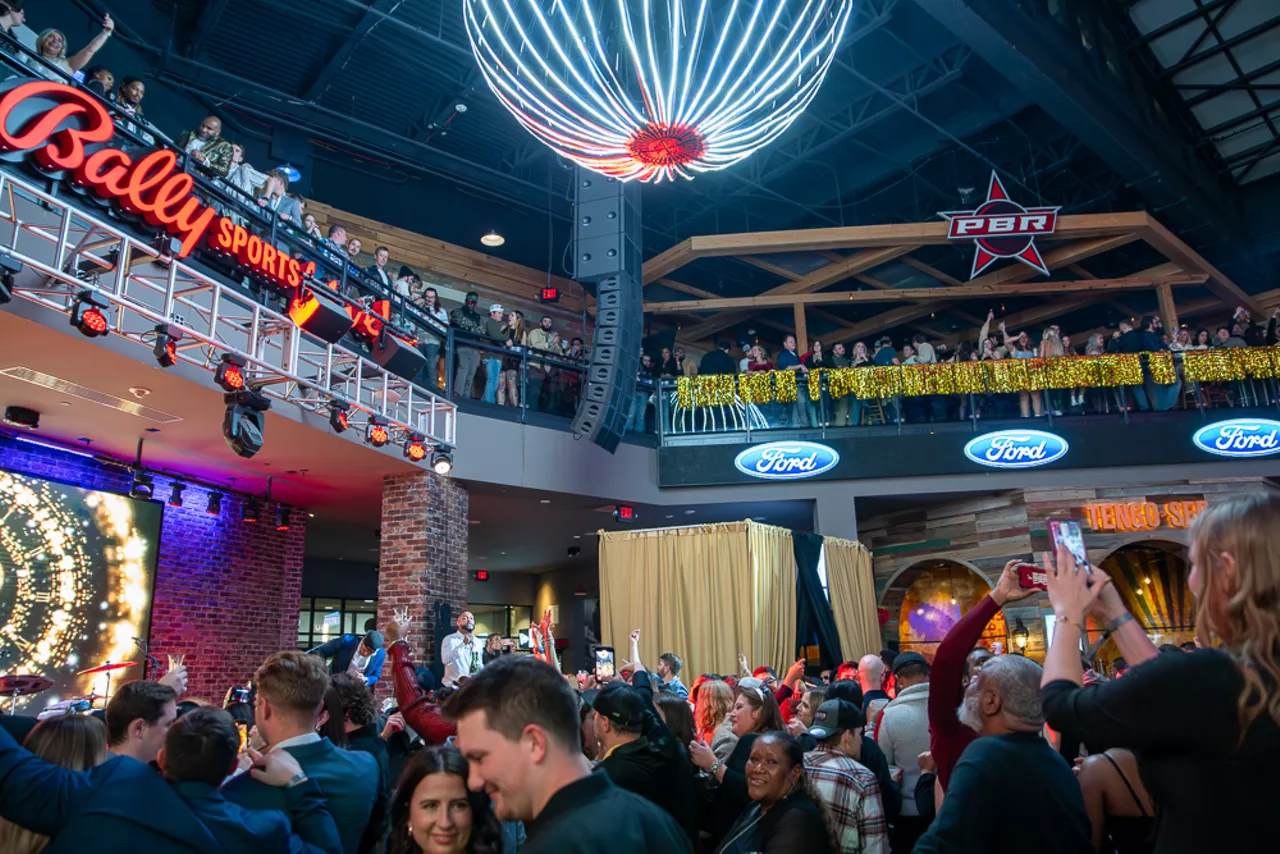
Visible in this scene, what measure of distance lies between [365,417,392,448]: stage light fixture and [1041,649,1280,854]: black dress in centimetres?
848

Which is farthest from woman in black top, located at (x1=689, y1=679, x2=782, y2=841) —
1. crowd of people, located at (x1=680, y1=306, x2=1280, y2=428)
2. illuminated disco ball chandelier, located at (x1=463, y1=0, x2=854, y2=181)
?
crowd of people, located at (x1=680, y1=306, x2=1280, y2=428)

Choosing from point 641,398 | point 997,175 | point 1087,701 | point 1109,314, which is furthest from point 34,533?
point 1109,314

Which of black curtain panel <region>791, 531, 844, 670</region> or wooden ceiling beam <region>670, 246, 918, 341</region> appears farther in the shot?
wooden ceiling beam <region>670, 246, 918, 341</region>

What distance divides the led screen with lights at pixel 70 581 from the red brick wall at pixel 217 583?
1.21 ft

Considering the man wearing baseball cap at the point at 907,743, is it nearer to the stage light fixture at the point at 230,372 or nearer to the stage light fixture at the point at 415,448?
the stage light fixture at the point at 230,372

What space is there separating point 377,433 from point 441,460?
3.84 feet

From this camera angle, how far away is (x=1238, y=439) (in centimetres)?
1387

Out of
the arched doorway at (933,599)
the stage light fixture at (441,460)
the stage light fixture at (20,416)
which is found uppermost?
the stage light fixture at (20,416)

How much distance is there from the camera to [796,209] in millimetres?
16969

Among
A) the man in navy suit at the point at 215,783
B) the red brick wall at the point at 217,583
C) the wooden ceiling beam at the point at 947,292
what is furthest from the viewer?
the wooden ceiling beam at the point at 947,292

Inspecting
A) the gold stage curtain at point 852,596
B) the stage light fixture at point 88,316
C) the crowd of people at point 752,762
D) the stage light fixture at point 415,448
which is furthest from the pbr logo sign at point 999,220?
the stage light fixture at point 88,316

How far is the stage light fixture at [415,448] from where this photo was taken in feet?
32.5

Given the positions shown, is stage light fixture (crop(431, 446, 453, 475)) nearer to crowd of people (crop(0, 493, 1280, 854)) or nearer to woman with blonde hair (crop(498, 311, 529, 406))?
woman with blonde hair (crop(498, 311, 529, 406))

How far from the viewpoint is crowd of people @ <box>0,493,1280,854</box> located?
1.65 metres
